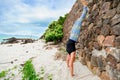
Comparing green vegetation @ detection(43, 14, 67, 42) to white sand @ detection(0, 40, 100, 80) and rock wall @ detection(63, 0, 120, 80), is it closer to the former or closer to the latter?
white sand @ detection(0, 40, 100, 80)

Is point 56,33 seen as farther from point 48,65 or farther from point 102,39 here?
point 102,39

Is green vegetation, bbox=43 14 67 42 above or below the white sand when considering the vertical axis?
above

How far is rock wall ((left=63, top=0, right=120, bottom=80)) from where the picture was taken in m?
5.66

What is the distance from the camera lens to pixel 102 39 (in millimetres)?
6414

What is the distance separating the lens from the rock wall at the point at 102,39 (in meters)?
5.66

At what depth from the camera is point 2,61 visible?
11.6m

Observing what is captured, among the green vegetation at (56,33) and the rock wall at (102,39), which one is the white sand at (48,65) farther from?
the green vegetation at (56,33)

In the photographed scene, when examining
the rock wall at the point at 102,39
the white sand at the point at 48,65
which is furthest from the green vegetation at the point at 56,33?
the rock wall at the point at 102,39

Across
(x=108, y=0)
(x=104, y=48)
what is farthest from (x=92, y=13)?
(x=104, y=48)

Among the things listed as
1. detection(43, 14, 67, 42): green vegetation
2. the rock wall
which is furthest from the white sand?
detection(43, 14, 67, 42): green vegetation

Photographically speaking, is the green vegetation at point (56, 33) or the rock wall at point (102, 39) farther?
the green vegetation at point (56, 33)

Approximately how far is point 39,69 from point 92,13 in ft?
10.4

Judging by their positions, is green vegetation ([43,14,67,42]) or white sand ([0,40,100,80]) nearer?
white sand ([0,40,100,80])

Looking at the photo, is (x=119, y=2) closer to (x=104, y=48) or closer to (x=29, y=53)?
(x=104, y=48)
